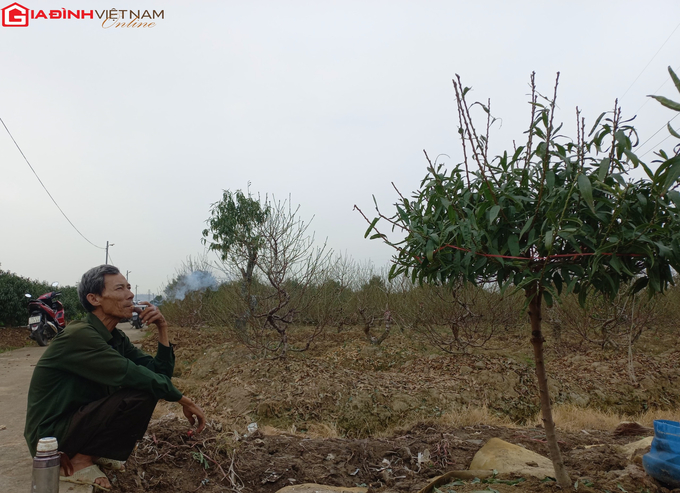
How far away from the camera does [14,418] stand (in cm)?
523

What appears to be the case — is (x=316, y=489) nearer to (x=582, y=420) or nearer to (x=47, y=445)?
(x=47, y=445)

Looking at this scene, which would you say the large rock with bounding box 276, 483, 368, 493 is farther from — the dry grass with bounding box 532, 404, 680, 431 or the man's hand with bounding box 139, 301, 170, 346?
the dry grass with bounding box 532, 404, 680, 431

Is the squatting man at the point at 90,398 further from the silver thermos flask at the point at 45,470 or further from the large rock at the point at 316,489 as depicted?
the large rock at the point at 316,489

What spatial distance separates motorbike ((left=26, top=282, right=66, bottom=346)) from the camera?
11.5 m

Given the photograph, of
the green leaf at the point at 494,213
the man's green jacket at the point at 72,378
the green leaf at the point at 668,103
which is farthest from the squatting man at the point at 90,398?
the green leaf at the point at 668,103

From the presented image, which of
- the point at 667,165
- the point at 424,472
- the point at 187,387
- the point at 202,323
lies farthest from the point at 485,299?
the point at 202,323

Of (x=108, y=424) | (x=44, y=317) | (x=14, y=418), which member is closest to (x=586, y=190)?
(x=108, y=424)

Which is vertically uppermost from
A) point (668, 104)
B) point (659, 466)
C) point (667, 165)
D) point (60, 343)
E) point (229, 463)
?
point (668, 104)

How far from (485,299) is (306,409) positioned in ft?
21.4

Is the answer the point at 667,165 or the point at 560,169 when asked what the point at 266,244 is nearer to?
the point at 560,169

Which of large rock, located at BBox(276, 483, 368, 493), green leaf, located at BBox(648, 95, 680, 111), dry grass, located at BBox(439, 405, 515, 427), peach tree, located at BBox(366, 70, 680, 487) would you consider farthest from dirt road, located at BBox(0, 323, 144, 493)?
dry grass, located at BBox(439, 405, 515, 427)

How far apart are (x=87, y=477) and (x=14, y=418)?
3.65 metres

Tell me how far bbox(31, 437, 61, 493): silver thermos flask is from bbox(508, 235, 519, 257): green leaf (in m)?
2.26

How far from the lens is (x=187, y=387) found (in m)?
7.88
